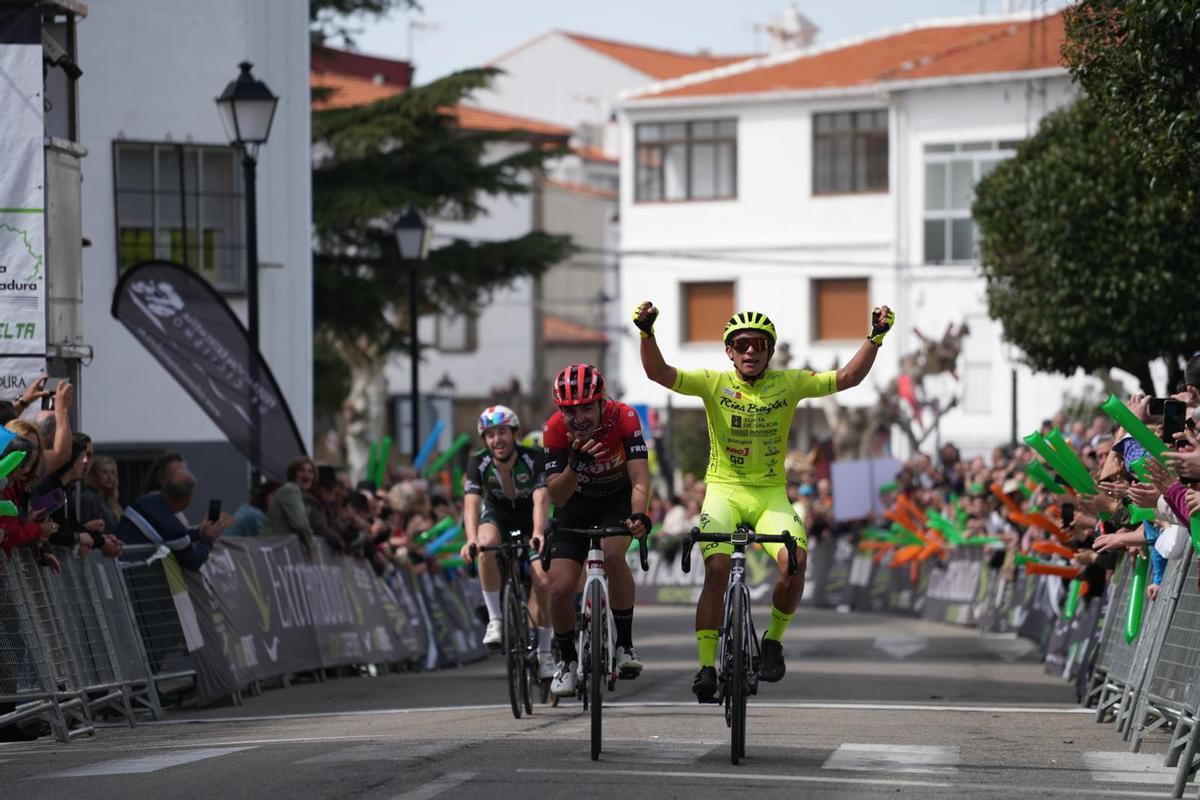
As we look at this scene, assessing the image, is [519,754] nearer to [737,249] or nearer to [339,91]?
[339,91]

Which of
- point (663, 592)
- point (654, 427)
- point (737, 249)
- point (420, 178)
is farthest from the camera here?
point (737, 249)

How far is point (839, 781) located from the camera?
33.2ft

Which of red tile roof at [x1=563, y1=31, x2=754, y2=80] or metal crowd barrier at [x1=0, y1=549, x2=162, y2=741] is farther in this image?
red tile roof at [x1=563, y1=31, x2=754, y2=80]

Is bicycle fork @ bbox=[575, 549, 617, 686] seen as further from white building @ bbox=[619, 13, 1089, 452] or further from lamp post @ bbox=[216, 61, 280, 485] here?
white building @ bbox=[619, 13, 1089, 452]

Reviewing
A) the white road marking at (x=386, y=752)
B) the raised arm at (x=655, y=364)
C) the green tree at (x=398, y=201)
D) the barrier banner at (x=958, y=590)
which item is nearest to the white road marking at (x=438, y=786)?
the white road marking at (x=386, y=752)

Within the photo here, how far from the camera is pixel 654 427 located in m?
49.2

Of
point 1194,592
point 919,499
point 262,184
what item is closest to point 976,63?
point 919,499

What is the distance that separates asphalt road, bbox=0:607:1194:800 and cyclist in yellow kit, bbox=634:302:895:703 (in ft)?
2.61

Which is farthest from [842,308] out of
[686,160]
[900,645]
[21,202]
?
[21,202]

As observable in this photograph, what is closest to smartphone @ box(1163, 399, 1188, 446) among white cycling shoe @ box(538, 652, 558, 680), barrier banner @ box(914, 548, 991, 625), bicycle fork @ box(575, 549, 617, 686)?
bicycle fork @ box(575, 549, 617, 686)

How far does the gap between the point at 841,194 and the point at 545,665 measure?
42.9 m

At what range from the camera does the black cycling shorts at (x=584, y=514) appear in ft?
41.7

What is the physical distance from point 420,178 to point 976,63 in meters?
22.7

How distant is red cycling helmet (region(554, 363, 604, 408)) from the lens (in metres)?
11.8
